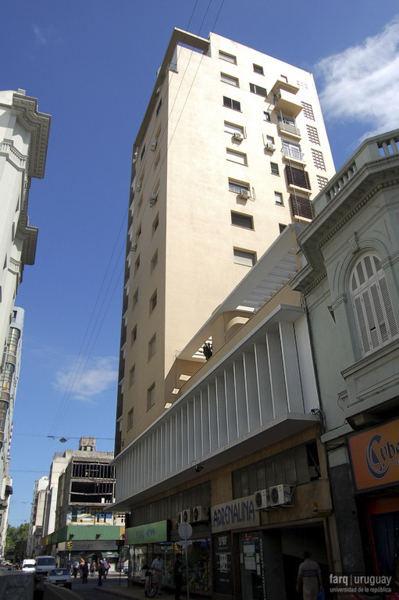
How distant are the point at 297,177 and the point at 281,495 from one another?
87.0 feet

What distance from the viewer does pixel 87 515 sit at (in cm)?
6062

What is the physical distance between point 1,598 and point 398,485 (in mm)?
7085

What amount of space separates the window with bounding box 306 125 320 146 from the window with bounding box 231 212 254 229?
11.6 meters

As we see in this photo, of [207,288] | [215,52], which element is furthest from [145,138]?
[207,288]

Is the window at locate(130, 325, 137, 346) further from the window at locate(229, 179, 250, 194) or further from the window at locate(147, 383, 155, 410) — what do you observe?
the window at locate(229, 179, 250, 194)

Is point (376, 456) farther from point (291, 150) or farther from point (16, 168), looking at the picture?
point (291, 150)

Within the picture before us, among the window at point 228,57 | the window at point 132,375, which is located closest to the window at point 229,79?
the window at point 228,57

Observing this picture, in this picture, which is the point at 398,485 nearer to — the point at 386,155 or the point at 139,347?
the point at 386,155

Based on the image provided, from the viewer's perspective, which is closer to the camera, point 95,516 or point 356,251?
point 356,251

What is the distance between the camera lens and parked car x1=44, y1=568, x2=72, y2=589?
28.1 m

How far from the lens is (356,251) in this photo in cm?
1117

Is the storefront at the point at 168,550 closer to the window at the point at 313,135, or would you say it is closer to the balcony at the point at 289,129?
the balcony at the point at 289,129

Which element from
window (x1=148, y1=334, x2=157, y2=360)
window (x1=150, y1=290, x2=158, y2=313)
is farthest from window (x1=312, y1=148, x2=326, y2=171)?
window (x1=148, y1=334, x2=157, y2=360)

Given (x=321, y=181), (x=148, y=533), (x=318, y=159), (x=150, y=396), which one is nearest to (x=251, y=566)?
(x=148, y=533)
